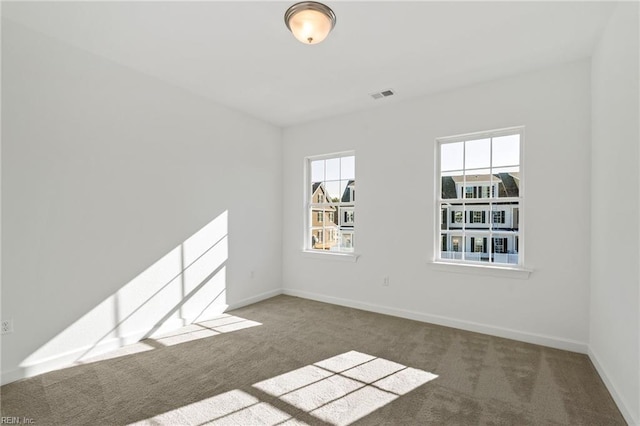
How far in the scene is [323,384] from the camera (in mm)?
2379

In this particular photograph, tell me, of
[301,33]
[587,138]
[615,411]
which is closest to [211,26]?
[301,33]

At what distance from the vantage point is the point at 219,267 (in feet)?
13.4

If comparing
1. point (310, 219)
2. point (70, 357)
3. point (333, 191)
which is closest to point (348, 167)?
point (333, 191)

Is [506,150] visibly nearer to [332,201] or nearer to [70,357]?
[332,201]

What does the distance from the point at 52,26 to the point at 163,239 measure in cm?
213

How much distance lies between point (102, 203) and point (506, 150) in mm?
4355

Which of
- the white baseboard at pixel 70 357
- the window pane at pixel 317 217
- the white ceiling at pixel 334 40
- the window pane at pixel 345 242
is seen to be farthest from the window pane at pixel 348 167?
the white baseboard at pixel 70 357

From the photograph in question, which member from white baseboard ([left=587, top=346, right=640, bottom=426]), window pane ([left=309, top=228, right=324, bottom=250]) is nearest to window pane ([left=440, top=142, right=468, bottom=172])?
window pane ([left=309, top=228, right=324, bottom=250])

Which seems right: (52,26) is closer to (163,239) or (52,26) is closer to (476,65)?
(163,239)

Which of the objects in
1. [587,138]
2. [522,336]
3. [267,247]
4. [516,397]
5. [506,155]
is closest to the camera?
[516,397]

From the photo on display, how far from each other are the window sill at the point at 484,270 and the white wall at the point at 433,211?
55 mm

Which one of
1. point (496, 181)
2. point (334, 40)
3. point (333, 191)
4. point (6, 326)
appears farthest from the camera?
point (333, 191)

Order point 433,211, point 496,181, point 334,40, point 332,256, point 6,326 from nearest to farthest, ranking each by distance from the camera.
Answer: point 6,326 → point 334,40 → point 496,181 → point 433,211 → point 332,256

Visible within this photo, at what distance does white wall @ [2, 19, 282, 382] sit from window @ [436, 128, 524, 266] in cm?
292
